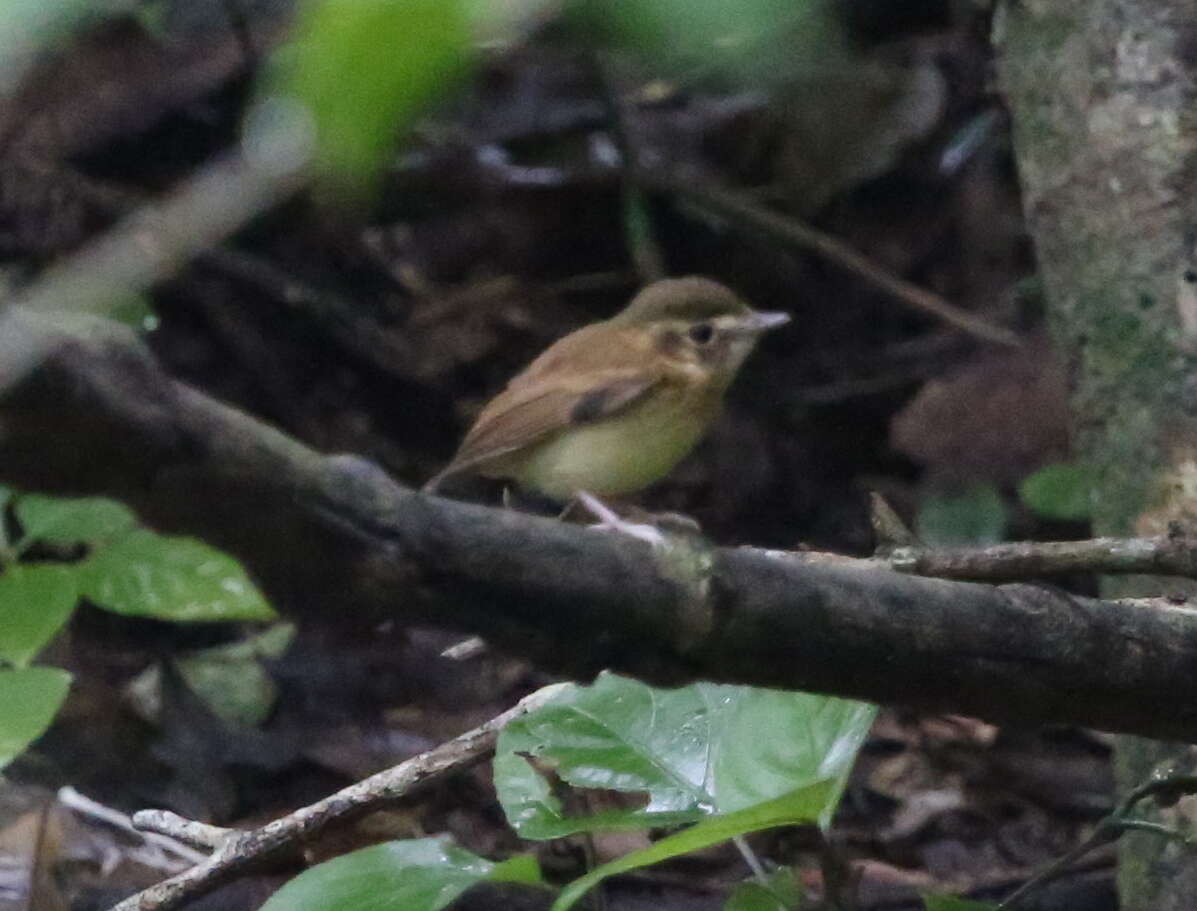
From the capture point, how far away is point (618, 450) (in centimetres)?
394

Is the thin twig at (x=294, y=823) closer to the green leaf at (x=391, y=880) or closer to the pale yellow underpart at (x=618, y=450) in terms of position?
the green leaf at (x=391, y=880)

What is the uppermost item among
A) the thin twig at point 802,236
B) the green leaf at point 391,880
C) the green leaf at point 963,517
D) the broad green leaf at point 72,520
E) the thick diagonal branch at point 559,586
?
the thick diagonal branch at point 559,586

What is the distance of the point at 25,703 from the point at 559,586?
149 cm

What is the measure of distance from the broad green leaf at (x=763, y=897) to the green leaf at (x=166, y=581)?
1032 mm

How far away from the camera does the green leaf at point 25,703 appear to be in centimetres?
261

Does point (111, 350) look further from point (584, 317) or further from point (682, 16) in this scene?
point (584, 317)

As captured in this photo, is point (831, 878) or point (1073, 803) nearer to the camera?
point (831, 878)

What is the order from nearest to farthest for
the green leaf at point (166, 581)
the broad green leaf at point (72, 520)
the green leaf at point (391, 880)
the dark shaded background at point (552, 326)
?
the green leaf at point (391, 880) → the green leaf at point (166, 581) → the broad green leaf at point (72, 520) → the dark shaded background at point (552, 326)

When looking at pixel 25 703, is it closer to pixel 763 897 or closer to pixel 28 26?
pixel 763 897

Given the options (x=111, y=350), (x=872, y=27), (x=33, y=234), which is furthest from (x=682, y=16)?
(x=872, y=27)

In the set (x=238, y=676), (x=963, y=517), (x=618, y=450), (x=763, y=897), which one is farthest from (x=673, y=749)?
(x=963, y=517)

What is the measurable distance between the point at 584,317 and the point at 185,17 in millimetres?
1639

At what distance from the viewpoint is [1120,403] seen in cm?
332

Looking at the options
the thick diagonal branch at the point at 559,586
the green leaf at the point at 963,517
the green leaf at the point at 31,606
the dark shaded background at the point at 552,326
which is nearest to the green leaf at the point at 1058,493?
the dark shaded background at the point at 552,326
